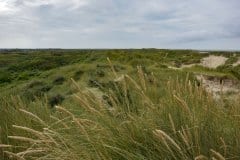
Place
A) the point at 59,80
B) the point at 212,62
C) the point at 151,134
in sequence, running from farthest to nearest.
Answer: the point at 212,62 → the point at 59,80 → the point at 151,134

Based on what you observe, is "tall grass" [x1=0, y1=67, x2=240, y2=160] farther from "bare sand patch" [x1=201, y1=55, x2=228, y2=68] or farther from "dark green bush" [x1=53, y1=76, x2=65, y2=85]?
"bare sand patch" [x1=201, y1=55, x2=228, y2=68]

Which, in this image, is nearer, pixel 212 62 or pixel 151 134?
pixel 151 134

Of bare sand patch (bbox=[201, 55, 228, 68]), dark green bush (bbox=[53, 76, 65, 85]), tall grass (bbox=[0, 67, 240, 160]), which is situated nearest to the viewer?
tall grass (bbox=[0, 67, 240, 160])

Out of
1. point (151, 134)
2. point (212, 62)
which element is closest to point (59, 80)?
point (151, 134)

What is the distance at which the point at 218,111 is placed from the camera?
342 centimetres

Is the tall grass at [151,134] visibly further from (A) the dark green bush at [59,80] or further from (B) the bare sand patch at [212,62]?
(B) the bare sand patch at [212,62]

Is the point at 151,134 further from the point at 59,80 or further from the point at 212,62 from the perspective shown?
the point at 212,62

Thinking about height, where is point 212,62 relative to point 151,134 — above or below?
below

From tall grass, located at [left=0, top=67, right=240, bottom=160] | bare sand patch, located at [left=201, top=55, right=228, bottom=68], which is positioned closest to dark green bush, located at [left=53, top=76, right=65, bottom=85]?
tall grass, located at [left=0, top=67, right=240, bottom=160]

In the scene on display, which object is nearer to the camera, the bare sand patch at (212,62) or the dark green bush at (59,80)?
the dark green bush at (59,80)

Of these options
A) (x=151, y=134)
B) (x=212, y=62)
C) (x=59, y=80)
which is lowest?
(x=212, y=62)

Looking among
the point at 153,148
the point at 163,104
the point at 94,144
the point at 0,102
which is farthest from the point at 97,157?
the point at 0,102

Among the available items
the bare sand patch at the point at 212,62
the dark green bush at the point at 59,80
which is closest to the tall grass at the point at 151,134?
the dark green bush at the point at 59,80

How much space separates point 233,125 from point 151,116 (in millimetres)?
604
